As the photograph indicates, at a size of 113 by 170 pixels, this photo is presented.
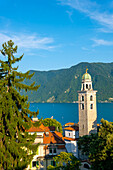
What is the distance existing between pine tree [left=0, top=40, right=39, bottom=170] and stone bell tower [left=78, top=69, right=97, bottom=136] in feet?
72.9

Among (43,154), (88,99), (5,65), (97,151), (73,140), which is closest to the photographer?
(5,65)

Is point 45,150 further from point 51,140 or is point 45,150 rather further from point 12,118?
point 12,118

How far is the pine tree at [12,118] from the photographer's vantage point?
21.8 metres

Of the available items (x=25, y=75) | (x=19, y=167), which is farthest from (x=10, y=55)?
(x=19, y=167)

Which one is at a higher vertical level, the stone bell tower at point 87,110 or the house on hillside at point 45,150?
the stone bell tower at point 87,110

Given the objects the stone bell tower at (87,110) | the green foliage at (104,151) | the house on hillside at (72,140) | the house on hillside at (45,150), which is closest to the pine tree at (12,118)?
the green foliage at (104,151)

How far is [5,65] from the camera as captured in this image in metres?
23.3

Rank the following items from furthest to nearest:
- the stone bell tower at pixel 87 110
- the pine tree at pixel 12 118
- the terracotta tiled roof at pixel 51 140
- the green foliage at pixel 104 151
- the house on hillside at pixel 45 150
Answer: the stone bell tower at pixel 87 110, the terracotta tiled roof at pixel 51 140, the house on hillside at pixel 45 150, the green foliage at pixel 104 151, the pine tree at pixel 12 118

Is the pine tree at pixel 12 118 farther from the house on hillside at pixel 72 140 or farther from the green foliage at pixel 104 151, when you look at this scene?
the house on hillside at pixel 72 140

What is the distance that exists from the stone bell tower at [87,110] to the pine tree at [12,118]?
2223 cm

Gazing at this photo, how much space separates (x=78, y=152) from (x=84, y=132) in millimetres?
4356

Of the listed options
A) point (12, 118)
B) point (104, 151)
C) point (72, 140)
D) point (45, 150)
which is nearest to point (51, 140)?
point (45, 150)

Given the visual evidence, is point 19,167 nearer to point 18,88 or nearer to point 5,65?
point 18,88

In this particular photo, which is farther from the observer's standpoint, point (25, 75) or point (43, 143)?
point (43, 143)
